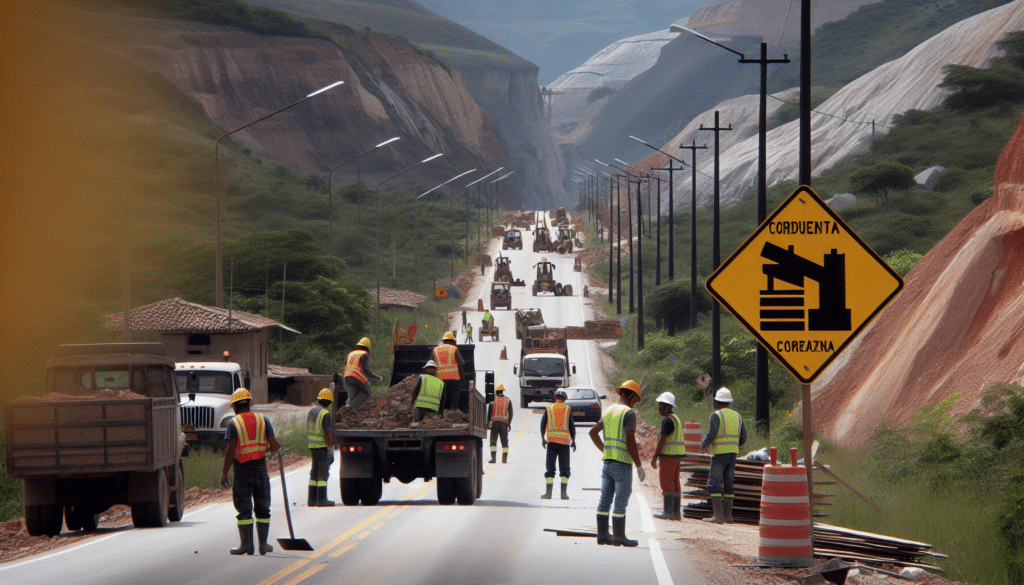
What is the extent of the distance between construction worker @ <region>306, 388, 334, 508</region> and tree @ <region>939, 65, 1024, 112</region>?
77.0m

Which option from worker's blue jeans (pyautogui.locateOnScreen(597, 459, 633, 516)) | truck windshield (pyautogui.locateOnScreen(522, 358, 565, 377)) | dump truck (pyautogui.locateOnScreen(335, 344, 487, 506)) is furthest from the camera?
truck windshield (pyautogui.locateOnScreen(522, 358, 565, 377))

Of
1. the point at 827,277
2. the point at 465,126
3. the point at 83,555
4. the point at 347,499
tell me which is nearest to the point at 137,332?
the point at 347,499

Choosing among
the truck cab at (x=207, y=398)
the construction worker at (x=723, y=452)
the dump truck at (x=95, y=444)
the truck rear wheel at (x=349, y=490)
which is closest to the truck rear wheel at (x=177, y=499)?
the dump truck at (x=95, y=444)

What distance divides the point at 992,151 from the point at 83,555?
7522cm

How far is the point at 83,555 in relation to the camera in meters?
13.3

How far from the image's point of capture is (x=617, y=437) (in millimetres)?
12820

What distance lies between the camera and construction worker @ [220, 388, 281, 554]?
12703mm

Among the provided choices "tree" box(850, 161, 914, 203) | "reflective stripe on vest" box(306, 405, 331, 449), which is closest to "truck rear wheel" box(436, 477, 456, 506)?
"reflective stripe on vest" box(306, 405, 331, 449)

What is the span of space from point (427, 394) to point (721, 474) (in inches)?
184

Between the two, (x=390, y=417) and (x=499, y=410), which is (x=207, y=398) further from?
(x=390, y=417)

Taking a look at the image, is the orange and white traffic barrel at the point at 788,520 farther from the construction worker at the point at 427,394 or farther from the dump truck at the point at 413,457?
the construction worker at the point at 427,394

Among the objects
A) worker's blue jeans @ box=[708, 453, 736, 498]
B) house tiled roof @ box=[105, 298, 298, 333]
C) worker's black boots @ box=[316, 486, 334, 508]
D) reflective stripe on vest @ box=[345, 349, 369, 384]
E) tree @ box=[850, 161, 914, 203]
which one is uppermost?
tree @ box=[850, 161, 914, 203]

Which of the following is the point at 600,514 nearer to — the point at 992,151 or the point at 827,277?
the point at 827,277

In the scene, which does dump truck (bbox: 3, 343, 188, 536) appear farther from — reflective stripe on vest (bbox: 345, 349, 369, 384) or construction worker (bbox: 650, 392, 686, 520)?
construction worker (bbox: 650, 392, 686, 520)
